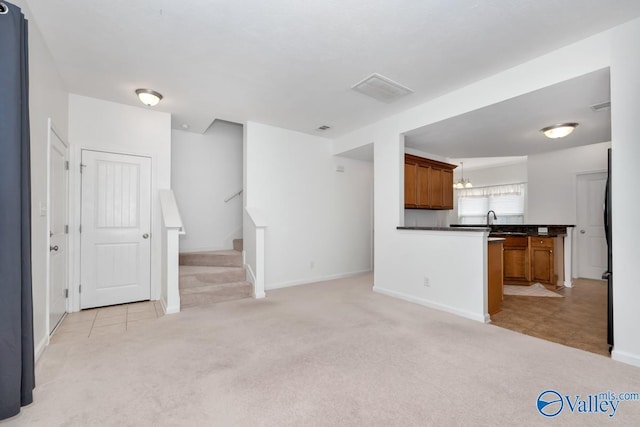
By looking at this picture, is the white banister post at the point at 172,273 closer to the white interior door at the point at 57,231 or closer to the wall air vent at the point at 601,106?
the white interior door at the point at 57,231

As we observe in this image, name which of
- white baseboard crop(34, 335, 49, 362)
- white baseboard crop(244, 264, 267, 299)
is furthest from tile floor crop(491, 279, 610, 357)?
white baseboard crop(34, 335, 49, 362)

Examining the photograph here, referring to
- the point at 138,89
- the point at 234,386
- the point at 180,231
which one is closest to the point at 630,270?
the point at 234,386

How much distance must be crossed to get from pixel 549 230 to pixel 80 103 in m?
7.51

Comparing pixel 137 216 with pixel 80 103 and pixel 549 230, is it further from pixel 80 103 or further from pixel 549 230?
pixel 549 230

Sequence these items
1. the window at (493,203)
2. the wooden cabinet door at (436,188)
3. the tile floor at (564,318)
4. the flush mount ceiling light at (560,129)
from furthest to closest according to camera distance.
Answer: the window at (493,203) → the wooden cabinet door at (436,188) → the flush mount ceiling light at (560,129) → the tile floor at (564,318)

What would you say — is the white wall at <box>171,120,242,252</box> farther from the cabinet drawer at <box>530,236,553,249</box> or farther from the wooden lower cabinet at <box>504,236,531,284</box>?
the cabinet drawer at <box>530,236,553,249</box>

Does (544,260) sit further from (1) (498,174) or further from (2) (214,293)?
(2) (214,293)

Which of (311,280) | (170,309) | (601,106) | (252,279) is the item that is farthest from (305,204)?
(601,106)

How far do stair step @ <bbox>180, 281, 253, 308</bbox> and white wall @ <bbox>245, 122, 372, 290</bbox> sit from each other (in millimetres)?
594

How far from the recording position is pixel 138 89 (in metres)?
3.50

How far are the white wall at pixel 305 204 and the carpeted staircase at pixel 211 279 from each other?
0.55 meters

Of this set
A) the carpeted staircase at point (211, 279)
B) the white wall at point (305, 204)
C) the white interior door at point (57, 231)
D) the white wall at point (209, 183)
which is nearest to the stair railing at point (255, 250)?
the carpeted staircase at point (211, 279)

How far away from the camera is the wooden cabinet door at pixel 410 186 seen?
4.94 meters

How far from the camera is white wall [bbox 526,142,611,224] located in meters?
5.63
